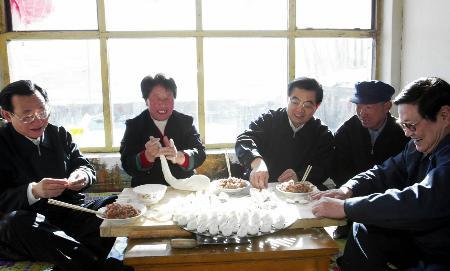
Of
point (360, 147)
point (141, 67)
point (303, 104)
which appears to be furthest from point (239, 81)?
point (360, 147)

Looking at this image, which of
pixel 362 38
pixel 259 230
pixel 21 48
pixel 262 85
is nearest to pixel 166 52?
pixel 262 85

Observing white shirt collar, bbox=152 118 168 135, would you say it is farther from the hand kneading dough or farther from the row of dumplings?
the row of dumplings

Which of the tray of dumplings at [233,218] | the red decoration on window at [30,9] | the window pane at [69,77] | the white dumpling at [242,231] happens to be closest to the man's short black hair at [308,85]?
the tray of dumplings at [233,218]

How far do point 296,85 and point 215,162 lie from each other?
141 centimetres

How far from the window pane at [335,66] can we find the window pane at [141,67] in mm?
1233

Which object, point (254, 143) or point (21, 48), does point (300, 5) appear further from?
point (21, 48)

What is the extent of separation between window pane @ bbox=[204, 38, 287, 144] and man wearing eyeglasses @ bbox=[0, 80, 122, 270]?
5.96 feet

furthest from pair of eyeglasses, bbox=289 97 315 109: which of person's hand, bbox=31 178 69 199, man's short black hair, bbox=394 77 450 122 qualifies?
person's hand, bbox=31 178 69 199

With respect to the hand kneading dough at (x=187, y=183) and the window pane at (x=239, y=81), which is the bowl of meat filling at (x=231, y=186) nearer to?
the hand kneading dough at (x=187, y=183)

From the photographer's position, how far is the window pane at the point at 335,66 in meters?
4.59

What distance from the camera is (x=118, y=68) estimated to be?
442 centimetres

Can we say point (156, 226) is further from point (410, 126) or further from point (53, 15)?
point (53, 15)

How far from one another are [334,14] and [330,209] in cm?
300

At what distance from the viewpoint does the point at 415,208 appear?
6.47 ft
